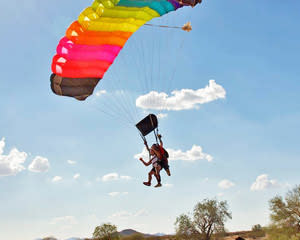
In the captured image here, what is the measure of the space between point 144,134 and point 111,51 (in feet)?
9.78

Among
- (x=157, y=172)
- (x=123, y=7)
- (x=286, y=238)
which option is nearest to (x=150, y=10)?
(x=123, y=7)

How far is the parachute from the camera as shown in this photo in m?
9.23

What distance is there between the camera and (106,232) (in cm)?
3534

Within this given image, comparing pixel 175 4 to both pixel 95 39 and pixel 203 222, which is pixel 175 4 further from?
pixel 203 222

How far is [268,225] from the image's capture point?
3020 cm

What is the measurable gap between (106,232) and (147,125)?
1117 inches

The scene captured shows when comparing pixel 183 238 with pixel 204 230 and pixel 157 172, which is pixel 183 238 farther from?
pixel 157 172

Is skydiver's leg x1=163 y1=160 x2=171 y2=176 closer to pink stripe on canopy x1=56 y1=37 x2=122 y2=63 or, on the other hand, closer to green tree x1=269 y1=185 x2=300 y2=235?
pink stripe on canopy x1=56 y1=37 x2=122 y2=63

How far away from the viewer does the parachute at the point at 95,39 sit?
9234 millimetres

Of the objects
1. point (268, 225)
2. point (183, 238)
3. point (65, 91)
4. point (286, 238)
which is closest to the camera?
point (65, 91)

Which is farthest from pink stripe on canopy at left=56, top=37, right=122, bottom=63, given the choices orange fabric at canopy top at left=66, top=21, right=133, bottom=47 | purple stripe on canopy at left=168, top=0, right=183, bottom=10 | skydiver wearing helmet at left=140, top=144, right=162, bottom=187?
skydiver wearing helmet at left=140, top=144, right=162, bottom=187

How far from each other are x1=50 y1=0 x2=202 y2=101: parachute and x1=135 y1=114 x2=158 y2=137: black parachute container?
1989 mm

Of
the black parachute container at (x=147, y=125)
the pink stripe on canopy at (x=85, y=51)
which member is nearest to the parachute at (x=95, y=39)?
the pink stripe on canopy at (x=85, y=51)

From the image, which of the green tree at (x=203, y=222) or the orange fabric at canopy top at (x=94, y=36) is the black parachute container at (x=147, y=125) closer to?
the orange fabric at canopy top at (x=94, y=36)
